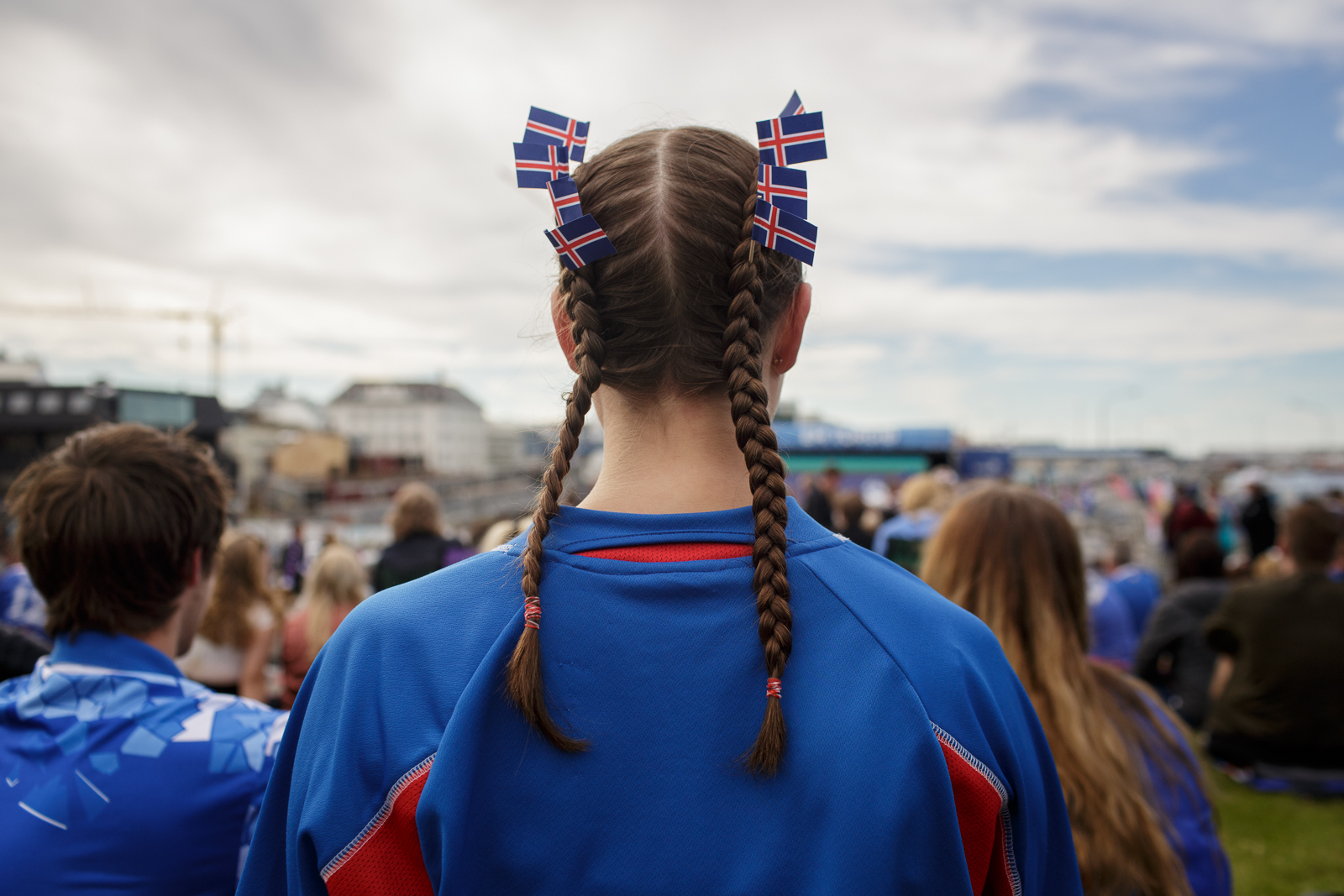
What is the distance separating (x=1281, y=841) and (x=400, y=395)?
109 m

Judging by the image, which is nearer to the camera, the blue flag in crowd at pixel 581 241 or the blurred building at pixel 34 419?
the blue flag in crowd at pixel 581 241

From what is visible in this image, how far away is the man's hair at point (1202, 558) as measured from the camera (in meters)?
6.76

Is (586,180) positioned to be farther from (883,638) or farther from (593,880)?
(593,880)

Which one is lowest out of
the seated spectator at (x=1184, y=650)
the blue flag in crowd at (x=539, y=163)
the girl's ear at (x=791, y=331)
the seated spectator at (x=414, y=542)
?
the seated spectator at (x=1184, y=650)

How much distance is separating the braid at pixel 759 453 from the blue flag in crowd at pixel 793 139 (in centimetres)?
9

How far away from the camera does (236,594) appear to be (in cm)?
432

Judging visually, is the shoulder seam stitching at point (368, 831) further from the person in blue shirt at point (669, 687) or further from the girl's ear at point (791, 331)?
the girl's ear at point (791, 331)

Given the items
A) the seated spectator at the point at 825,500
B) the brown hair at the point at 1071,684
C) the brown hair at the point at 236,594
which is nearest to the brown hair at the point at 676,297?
the brown hair at the point at 1071,684

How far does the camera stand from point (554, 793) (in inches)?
35.6

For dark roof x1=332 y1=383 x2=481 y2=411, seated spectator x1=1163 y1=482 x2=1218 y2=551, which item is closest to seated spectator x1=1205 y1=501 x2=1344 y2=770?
seated spectator x1=1163 y1=482 x2=1218 y2=551

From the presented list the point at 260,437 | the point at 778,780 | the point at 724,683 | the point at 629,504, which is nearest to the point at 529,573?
the point at 629,504

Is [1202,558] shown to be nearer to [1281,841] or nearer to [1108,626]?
[1108,626]

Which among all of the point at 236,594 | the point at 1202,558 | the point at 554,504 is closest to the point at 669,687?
the point at 554,504

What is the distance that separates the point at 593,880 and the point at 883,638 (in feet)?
1.39
